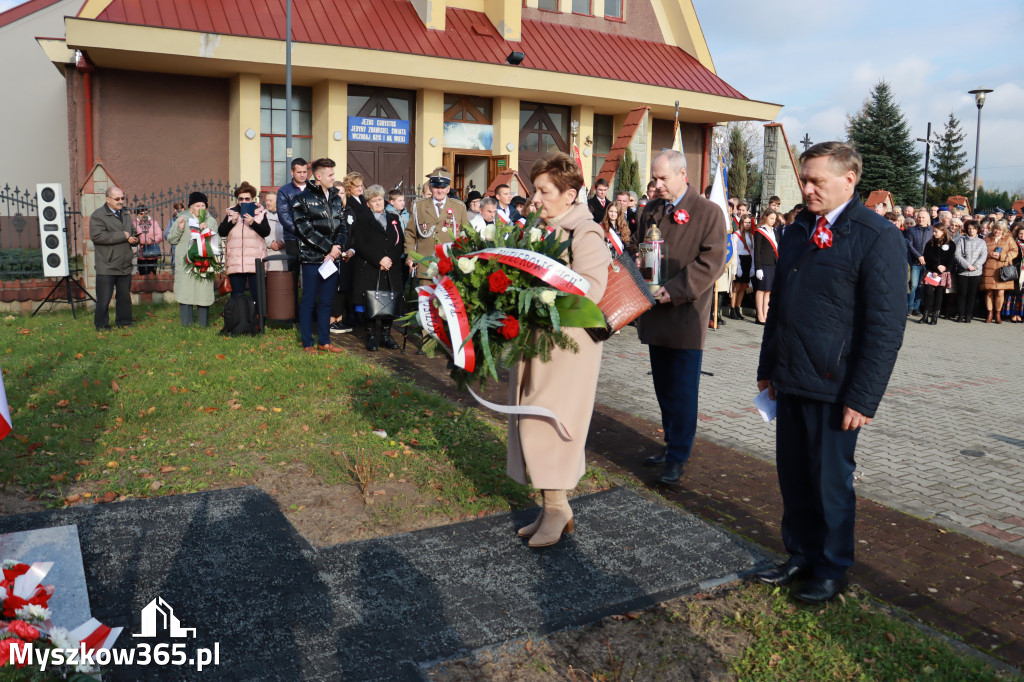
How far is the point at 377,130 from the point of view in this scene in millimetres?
23016

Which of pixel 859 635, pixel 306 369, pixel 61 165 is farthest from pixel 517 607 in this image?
pixel 61 165

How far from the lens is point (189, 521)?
5051 millimetres

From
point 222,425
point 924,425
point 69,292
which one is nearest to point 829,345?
point 924,425

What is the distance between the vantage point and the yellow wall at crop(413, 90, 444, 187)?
906 inches

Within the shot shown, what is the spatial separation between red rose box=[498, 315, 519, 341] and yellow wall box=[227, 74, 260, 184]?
62.0 ft

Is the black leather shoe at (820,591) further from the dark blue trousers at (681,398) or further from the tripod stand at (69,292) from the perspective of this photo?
the tripod stand at (69,292)

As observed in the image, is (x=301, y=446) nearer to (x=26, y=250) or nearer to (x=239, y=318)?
(x=239, y=318)

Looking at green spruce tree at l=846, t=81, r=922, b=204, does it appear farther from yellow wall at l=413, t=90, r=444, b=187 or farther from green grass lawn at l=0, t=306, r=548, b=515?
green grass lawn at l=0, t=306, r=548, b=515

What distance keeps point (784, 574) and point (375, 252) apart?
24.9 ft

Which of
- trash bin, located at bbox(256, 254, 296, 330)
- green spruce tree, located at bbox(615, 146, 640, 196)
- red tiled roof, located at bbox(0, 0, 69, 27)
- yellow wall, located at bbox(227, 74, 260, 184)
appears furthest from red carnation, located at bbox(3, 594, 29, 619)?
red tiled roof, located at bbox(0, 0, 69, 27)

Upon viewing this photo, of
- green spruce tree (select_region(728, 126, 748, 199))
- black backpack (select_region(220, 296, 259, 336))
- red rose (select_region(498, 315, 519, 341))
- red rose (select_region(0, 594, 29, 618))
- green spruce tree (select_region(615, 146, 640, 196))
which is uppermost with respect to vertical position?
green spruce tree (select_region(728, 126, 748, 199))

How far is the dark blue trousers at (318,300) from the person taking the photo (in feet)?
34.3

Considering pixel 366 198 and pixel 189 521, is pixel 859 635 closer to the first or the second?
pixel 189 521

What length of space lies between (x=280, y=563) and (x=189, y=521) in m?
0.92
